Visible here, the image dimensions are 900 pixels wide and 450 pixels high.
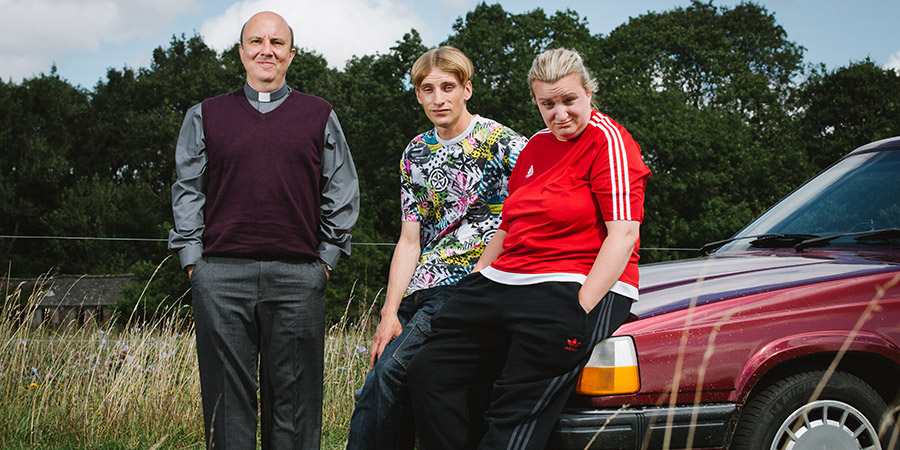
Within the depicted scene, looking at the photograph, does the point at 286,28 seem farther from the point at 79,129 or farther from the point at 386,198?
the point at 79,129

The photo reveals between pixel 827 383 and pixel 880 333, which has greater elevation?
pixel 880 333

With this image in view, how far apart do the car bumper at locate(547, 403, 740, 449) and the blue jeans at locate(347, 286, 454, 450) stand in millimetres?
662

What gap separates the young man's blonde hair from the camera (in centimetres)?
292

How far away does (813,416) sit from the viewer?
288cm

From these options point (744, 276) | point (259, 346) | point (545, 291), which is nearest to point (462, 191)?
point (545, 291)

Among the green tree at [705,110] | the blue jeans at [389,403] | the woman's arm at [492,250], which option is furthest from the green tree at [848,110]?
the blue jeans at [389,403]

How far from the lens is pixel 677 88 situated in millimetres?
38344

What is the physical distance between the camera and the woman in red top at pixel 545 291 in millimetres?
2631

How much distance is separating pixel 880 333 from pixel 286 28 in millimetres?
2716

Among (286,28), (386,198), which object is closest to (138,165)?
(386,198)

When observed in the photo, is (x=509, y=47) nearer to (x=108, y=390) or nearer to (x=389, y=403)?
(x=108, y=390)

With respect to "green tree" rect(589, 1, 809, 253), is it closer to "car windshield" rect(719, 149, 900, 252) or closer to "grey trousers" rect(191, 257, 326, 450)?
"car windshield" rect(719, 149, 900, 252)

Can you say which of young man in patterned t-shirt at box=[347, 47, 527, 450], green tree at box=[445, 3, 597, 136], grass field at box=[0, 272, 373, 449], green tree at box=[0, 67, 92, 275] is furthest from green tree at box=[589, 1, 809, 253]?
young man in patterned t-shirt at box=[347, 47, 527, 450]

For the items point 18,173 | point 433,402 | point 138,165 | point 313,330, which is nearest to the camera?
point 433,402
